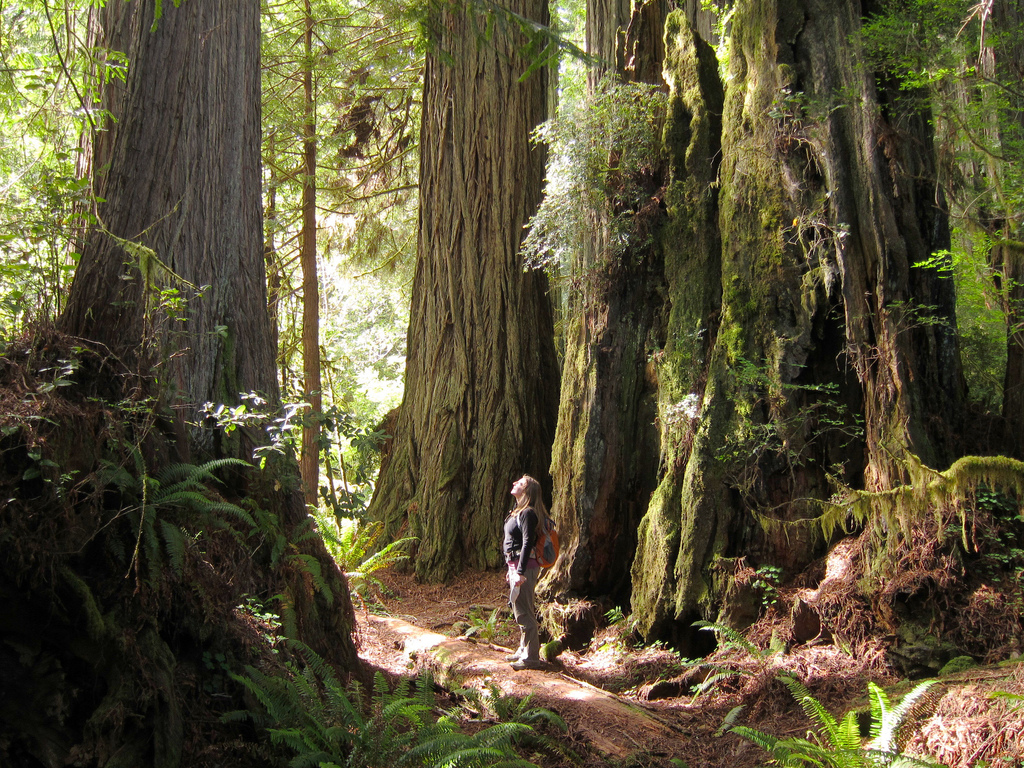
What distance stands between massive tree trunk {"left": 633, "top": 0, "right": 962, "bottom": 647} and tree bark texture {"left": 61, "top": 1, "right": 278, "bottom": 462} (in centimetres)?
413

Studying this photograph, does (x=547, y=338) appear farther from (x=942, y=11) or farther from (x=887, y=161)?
(x=942, y=11)

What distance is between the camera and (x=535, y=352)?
10797 millimetres

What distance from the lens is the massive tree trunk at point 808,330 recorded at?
20.7ft

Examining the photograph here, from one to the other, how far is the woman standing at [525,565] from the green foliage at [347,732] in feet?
7.32

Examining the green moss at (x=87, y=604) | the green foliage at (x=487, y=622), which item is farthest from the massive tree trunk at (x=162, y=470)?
the green foliage at (x=487, y=622)

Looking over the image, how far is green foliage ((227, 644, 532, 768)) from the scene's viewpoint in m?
3.74

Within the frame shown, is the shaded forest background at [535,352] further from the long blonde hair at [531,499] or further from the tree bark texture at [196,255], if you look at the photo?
the long blonde hair at [531,499]

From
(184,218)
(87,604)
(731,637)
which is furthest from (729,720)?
(184,218)

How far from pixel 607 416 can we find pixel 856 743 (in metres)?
4.40

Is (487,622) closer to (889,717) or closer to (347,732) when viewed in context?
(347,732)

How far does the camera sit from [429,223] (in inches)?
440

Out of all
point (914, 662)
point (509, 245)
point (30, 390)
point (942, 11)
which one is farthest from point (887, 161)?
point (30, 390)

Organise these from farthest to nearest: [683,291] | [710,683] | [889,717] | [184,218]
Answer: [683,291]
[710,683]
[184,218]
[889,717]

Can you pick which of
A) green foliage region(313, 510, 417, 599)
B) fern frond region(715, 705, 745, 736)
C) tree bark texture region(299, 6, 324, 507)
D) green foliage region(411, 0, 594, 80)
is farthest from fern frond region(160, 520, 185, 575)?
tree bark texture region(299, 6, 324, 507)
